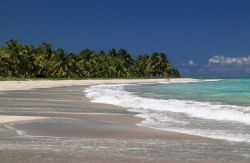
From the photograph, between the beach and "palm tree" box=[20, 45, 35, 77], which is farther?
"palm tree" box=[20, 45, 35, 77]

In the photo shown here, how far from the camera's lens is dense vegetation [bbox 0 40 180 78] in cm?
8288

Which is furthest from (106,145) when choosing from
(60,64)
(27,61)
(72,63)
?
(72,63)

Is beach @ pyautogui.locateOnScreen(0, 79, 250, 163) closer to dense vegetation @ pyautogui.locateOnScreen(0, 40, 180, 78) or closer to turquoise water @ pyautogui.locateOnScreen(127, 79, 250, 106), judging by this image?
turquoise water @ pyautogui.locateOnScreen(127, 79, 250, 106)

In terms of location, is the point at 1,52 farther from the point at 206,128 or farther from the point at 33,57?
the point at 206,128

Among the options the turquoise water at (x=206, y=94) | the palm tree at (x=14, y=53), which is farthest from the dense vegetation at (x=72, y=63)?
the turquoise water at (x=206, y=94)

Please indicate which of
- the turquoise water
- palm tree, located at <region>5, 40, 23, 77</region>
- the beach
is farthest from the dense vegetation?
the beach

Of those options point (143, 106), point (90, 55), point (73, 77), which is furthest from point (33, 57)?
point (143, 106)

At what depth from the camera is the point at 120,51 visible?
12500 cm

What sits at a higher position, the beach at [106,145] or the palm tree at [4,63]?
the palm tree at [4,63]

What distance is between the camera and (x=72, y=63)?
319 ft

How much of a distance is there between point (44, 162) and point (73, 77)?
91295 mm

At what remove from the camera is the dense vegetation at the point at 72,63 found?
272ft

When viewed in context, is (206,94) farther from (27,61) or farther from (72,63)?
(72,63)

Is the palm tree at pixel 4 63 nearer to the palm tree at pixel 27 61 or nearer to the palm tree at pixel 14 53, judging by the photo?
the palm tree at pixel 14 53
